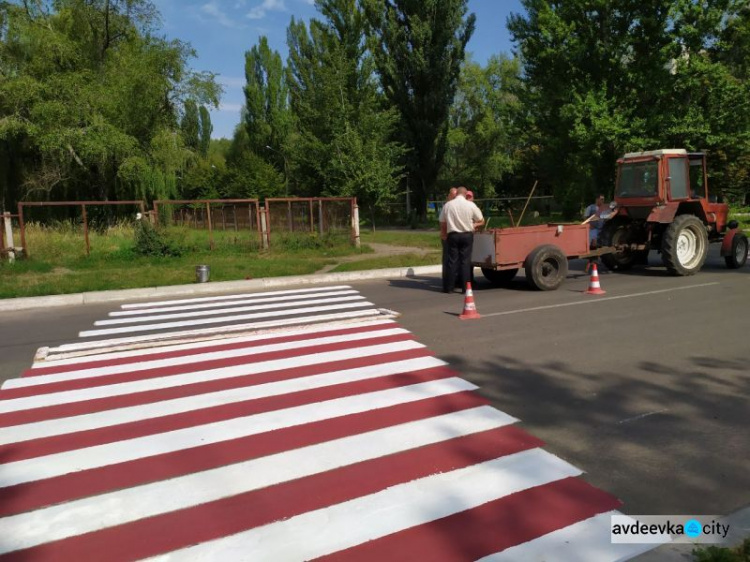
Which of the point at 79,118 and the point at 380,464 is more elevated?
the point at 79,118

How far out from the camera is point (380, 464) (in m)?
3.85

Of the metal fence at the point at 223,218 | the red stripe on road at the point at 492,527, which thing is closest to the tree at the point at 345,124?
the metal fence at the point at 223,218

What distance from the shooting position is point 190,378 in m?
5.96

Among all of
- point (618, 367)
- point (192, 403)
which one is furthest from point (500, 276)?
point (192, 403)

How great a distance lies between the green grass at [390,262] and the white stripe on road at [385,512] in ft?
38.9

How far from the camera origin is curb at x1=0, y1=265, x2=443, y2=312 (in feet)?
38.0

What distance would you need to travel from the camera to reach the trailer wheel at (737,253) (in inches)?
519

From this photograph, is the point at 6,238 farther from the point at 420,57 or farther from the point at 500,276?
the point at 420,57

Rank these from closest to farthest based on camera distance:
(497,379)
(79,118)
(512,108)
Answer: (497,379) < (79,118) < (512,108)

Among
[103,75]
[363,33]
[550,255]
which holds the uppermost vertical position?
[363,33]

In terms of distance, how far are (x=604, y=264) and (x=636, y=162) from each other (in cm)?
273

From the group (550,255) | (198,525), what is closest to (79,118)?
(550,255)

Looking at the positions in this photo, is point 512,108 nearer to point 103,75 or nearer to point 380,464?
point 103,75

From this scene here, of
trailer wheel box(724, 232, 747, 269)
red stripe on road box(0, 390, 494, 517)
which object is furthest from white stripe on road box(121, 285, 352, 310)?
trailer wheel box(724, 232, 747, 269)
